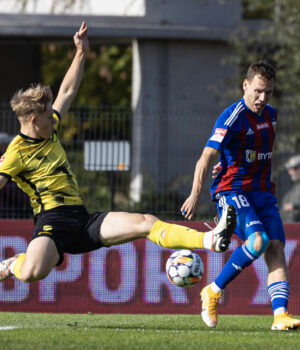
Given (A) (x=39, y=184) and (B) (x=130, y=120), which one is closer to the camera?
(A) (x=39, y=184)

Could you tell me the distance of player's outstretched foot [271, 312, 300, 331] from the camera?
727cm

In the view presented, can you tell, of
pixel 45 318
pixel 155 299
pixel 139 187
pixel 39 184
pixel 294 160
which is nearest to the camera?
pixel 39 184

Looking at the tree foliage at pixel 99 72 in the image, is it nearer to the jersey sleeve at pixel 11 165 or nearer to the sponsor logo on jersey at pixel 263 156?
the sponsor logo on jersey at pixel 263 156

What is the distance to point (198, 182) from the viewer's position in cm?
721

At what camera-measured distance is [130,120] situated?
1470 centimetres

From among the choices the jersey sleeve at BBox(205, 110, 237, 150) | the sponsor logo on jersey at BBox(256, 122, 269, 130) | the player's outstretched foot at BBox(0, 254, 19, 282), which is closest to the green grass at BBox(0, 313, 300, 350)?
the player's outstretched foot at BBox(0, 254, 19, 282)

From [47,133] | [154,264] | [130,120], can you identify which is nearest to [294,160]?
[130,120]

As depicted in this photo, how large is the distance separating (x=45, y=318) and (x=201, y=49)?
11777 mm

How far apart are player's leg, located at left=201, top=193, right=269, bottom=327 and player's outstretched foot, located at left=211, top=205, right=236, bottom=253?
2.28 ft

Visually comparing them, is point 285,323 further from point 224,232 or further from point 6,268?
point 6,268

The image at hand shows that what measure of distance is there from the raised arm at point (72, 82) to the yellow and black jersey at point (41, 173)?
0.70 m

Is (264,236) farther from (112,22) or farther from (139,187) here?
(112,22)

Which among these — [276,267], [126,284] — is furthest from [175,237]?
[126,284]

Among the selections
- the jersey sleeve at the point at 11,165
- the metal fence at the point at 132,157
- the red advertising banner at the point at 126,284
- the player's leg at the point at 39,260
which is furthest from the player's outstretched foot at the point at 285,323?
the metal fence at the point at 132,157
